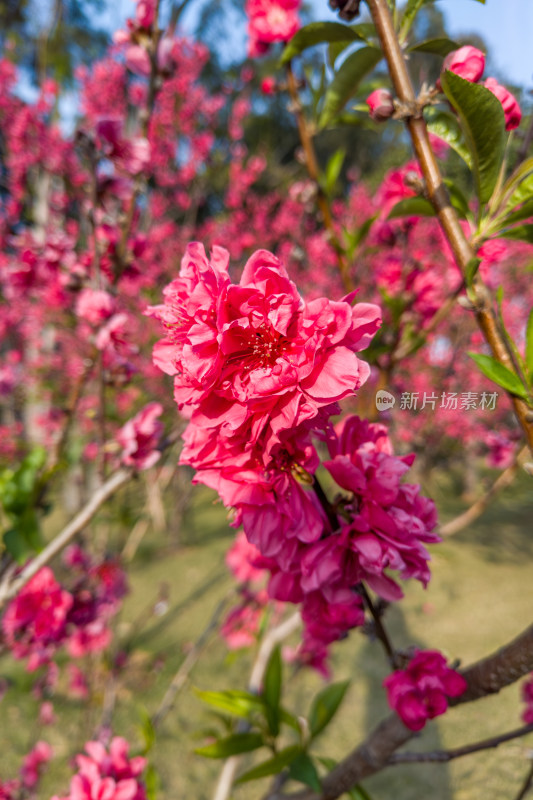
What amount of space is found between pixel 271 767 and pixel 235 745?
127 mm

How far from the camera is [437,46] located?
2.21ft

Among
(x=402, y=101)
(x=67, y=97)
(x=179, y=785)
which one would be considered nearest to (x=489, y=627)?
(x=179, y=785)

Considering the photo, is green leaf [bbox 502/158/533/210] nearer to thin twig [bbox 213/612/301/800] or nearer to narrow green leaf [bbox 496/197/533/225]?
narrow green leaf [bbox 496/197/533/225]

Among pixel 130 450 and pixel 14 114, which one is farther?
pixel 14 114

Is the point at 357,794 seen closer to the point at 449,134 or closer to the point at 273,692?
the point at 273,692

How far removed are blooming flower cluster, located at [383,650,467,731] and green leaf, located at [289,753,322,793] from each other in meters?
0.35

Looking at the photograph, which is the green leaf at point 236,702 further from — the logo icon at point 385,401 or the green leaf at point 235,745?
the logo icon at point 385,401

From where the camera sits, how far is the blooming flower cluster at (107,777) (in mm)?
870

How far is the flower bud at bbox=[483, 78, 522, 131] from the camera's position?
562mm

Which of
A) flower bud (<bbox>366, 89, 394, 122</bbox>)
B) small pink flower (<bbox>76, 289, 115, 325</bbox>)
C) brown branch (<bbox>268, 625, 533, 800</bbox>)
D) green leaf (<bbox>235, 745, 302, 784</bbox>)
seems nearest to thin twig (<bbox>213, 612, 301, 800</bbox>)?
green leaf (<bbox>235, 745, 302, 784</bbox>)

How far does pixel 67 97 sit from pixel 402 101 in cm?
761

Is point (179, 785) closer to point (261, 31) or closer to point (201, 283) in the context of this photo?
point (201, 283)

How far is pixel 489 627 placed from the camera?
345 cm

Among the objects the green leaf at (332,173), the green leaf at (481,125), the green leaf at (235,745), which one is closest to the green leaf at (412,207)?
the green leaf at (481,125)
